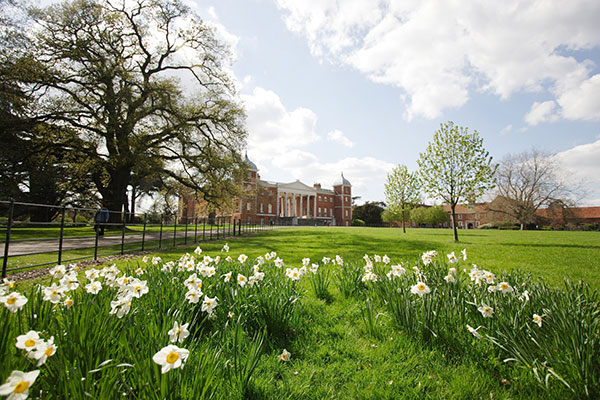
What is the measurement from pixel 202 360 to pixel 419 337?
203 centimetres

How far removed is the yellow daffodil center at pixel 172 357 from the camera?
50.5 inches

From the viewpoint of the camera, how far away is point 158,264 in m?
4.02

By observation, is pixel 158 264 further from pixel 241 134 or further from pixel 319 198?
pixel 319 198

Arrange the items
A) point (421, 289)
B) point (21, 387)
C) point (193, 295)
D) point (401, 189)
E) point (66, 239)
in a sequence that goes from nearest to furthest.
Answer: point (21, 387), point (193, 295), point (421, 289), point (66, 239), point (401, 189)

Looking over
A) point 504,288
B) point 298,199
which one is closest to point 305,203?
point 298,199

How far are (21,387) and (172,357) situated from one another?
0.51 metres

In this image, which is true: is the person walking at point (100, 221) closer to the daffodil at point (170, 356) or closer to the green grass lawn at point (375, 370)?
the green grass lawn at point (375, 370)

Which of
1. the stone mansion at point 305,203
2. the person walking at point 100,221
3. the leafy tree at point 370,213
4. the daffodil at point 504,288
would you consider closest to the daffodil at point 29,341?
the daffodil at point 504,288

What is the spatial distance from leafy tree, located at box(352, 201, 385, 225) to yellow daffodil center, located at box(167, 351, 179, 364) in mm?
77533

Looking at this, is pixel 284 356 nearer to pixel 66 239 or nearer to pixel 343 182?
pixel 66 239

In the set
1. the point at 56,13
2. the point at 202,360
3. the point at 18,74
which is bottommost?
the point at 202,360

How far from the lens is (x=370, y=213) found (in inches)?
3009

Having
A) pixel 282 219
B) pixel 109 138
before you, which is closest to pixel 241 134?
pixel 109 138

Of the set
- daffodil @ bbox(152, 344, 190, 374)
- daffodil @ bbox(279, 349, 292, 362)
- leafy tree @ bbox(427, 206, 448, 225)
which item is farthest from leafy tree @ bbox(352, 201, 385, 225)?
daffodil @ bbox(152, 344, 190, 374)
